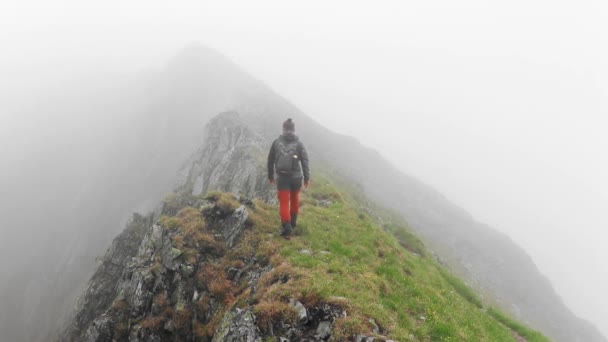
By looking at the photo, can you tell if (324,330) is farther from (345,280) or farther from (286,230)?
(286,230)

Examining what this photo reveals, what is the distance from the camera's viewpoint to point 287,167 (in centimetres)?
1714

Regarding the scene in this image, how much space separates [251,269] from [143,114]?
374 feet

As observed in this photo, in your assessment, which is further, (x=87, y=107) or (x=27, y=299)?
(x=87, y=107)

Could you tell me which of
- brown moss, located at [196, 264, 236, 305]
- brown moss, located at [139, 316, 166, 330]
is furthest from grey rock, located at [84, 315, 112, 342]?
brown moss, located at [196, 264, 236, 305]

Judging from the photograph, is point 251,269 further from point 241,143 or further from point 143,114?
point 143,114

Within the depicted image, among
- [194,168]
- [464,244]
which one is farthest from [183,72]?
[464,244]

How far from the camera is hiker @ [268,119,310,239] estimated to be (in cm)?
1723

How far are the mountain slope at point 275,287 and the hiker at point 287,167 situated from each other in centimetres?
166

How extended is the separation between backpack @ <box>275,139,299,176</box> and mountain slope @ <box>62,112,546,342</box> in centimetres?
352

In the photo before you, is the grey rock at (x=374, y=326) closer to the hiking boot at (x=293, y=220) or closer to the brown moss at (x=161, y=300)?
the hiking boot at (x=293, y=220)

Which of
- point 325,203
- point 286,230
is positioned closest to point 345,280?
point 286,230

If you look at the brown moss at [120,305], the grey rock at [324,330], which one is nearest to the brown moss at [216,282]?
the grey rock at [324,330]

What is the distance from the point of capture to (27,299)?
6775 centimetres

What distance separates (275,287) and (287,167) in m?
5.58
